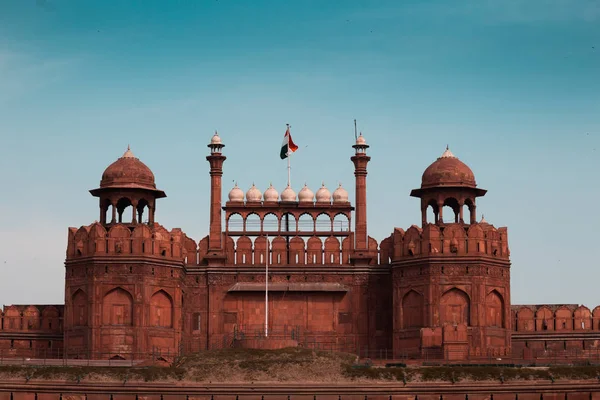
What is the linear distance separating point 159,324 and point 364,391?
601 inches

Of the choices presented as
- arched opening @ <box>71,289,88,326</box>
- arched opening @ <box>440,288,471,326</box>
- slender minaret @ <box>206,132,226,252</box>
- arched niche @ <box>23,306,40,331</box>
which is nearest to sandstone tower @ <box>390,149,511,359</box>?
arched opening @ <box>440,288,471,326</box>

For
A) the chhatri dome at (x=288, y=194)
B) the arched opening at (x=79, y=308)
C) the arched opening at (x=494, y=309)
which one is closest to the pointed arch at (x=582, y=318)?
the arched opening at (x=494, y=309)

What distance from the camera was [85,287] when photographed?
3509 inches

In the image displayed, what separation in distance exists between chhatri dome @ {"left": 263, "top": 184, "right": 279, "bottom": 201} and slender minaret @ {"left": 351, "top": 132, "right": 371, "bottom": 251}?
531 cm

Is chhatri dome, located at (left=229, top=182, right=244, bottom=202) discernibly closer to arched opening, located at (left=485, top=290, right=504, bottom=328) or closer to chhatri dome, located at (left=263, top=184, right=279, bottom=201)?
chhatri dome, located at (left=263, top=184, right=279, bottom=201)

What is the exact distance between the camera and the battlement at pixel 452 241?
90.0 m

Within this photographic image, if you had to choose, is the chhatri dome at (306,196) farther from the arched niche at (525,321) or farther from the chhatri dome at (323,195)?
the arched niche at (525,321)

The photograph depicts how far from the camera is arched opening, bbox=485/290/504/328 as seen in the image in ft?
292

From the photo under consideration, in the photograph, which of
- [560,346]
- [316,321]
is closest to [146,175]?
[316,321]

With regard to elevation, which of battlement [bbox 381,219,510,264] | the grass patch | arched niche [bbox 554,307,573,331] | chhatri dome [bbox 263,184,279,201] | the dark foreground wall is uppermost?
chhatri dome [bbox 263,184,279,201]

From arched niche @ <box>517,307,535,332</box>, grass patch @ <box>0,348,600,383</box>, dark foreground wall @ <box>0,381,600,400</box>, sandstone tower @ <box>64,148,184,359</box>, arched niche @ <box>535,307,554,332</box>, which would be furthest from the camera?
arched niche @ <box>517,307,535,332</box>

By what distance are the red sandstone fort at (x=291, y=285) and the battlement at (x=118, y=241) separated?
9cm

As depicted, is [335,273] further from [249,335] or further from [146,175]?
[146,175]

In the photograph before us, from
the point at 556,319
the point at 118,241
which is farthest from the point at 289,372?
the point at 556,319
